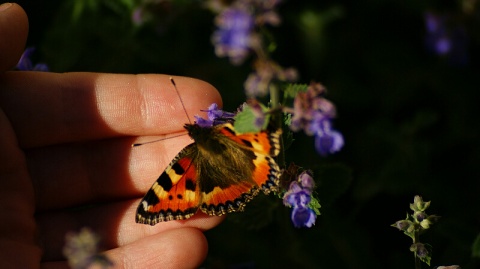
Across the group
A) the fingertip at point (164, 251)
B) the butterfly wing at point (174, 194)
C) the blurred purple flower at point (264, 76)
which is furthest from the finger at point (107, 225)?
the blurred purple flower at point (264, 76)

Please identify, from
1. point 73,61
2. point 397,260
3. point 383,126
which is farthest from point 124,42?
point 397,260

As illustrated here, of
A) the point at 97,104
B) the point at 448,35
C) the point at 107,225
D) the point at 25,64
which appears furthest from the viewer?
the point at 448,35

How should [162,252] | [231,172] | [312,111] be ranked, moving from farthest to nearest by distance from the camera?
[162,252] → [231,172] → [312,111]

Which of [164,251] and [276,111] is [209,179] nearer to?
[164,251]

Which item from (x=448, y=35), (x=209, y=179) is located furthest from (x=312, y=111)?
(x=448, y=35)

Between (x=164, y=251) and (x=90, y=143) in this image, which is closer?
(x=164, y=251)

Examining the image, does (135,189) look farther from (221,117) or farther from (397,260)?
(397,260)

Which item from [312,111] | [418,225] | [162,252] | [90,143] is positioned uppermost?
[312,111]
